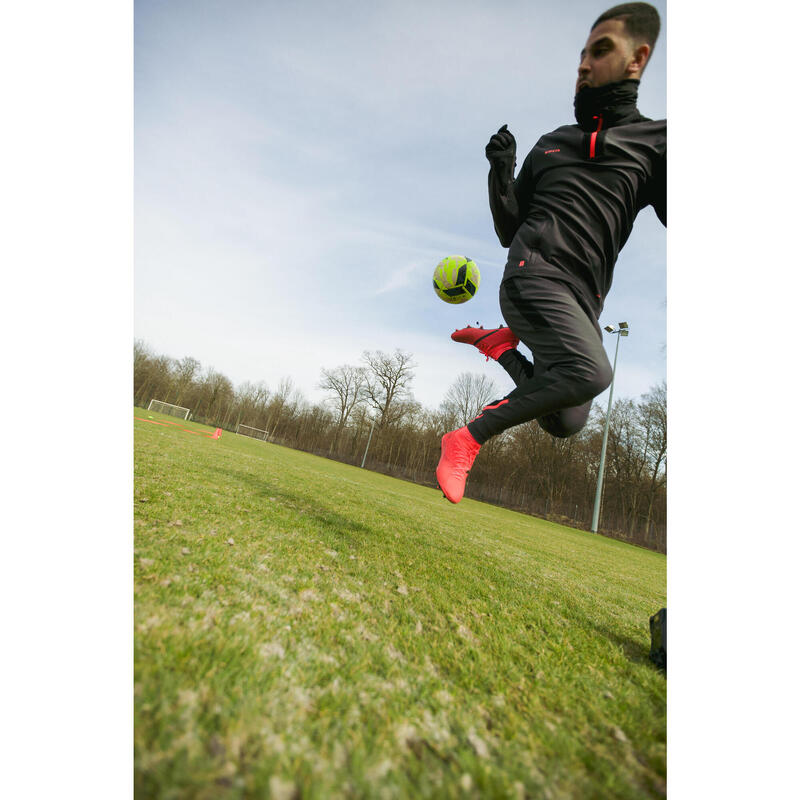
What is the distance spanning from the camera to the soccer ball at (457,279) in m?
3.57

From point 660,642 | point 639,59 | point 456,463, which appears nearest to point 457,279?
point 639,59

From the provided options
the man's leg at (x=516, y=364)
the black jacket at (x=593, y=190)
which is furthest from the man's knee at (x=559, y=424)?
the black jacket at (x=593, y=190)

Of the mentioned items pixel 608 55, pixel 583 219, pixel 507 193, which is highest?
pixel 608 55

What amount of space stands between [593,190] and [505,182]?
1.91 feet

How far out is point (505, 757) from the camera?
943mm

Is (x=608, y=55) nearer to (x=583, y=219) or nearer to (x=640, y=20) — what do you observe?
(x=640, y=20)

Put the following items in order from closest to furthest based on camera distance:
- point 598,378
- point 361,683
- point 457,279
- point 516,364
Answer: point 361,683
point 598,378
point 516,364
point 457,279

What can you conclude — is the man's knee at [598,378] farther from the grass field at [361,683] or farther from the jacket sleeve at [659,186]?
the grass field at [361,683]

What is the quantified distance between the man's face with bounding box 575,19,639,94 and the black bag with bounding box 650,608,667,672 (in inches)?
107

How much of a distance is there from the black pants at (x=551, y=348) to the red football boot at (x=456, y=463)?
145mm

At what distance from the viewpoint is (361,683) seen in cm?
111
